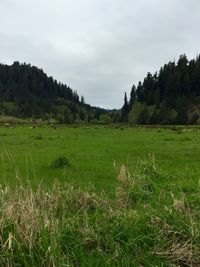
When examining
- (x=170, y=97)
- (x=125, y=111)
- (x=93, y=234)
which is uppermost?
(x=170, y=97)

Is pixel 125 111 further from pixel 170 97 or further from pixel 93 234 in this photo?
pixel 93 234

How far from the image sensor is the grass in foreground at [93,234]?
6.41 m

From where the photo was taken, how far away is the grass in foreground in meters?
6.41

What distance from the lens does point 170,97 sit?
5925 inches

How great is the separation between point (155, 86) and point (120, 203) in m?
156

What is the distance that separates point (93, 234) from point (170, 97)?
5746 inches

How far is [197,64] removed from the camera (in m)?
150

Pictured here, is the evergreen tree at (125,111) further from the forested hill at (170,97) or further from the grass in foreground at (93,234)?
the grass in foreground at (93,234)

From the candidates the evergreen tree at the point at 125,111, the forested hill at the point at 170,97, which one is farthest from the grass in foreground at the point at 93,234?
the evergreen tree at the point at 125,111

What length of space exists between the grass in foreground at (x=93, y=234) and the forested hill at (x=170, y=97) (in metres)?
123

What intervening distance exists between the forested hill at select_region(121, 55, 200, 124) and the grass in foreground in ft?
403

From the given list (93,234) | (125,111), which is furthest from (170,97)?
(93,234)

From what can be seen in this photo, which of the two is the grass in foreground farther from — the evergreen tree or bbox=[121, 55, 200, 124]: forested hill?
the evergreen tree

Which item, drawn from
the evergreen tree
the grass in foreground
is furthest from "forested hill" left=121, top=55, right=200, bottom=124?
the grass in foreground
